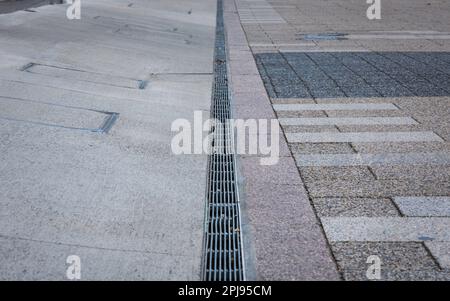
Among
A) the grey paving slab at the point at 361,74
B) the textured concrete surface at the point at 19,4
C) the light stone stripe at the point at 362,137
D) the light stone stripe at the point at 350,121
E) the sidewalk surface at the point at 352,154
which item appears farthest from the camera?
the textured concrete surface at the point at 19,4

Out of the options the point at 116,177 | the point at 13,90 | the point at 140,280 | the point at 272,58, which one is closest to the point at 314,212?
the point at 140,280

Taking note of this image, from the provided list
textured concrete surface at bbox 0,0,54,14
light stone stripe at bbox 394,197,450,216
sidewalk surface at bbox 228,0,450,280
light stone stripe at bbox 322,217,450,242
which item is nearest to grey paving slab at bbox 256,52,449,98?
sidewalk surface at bbox 228,0,450,280

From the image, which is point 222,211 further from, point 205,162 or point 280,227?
point 205,162

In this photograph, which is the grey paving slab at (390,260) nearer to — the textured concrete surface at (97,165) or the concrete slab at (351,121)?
the textured concrete surface at (97,165)

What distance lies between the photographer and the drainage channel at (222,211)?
3.51 metres

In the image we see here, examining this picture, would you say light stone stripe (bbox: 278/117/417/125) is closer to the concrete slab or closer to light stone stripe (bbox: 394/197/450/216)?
the concrete slab

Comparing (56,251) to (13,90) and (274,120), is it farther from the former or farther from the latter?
(13,90)

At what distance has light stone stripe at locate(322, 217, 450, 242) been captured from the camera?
3762 millimetres

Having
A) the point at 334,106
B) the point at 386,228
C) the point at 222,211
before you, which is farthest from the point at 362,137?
the point at 222,211

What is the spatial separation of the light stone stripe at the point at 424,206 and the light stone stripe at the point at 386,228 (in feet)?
0.30

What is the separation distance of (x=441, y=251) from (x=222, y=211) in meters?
1.83

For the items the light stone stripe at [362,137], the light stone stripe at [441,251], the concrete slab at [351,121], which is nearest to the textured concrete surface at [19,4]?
the concrete slab at [351,121]

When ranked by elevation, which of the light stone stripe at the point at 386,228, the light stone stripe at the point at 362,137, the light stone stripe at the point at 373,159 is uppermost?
the light stone stripe at the point at 362,137

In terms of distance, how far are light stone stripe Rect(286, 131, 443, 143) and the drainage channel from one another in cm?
87
